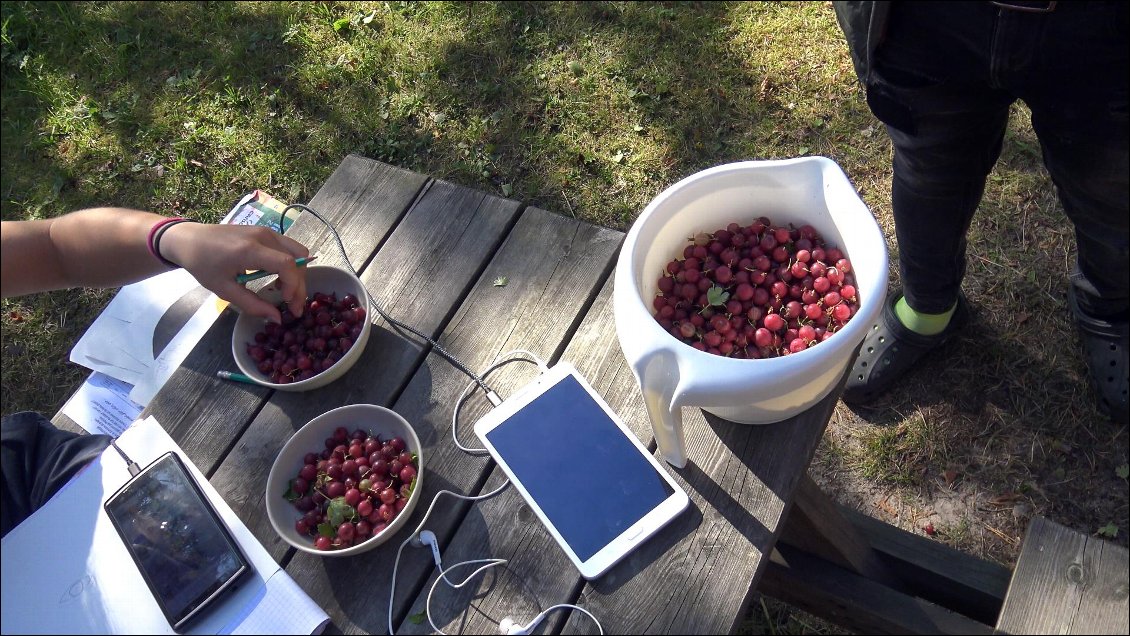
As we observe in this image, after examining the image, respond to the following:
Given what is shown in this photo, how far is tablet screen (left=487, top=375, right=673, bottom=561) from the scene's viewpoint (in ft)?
4.28

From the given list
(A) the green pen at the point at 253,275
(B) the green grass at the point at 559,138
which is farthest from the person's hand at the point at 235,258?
(B) the green grass at the point at 559,138

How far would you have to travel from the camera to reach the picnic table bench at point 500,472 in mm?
1274

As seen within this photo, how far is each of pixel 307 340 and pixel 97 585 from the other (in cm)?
55

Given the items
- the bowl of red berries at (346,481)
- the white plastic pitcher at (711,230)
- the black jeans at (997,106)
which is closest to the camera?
the white plastic pitcher at (711,230)

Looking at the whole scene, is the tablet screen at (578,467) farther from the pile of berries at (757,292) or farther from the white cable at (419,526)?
the pile of berries at (757,292)

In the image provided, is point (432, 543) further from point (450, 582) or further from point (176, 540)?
point (176, 540)

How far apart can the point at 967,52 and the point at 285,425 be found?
142 cm

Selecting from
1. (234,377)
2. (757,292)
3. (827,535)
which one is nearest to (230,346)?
(234,377)

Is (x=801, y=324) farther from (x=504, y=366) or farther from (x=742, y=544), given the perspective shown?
(x=504, y=366)

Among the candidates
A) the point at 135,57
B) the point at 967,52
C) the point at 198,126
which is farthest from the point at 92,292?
the point at 967,52

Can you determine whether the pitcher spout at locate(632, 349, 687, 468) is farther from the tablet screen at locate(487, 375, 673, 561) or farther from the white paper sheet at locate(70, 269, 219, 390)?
the white paper sheet at locate(70, 269, 219, 390)

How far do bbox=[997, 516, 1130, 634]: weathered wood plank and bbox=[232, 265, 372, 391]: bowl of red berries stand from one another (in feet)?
3.96

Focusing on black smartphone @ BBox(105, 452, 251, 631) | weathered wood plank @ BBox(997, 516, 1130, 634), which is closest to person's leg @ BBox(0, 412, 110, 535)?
black smartphone @ BBox(105, 452, 251, 631)

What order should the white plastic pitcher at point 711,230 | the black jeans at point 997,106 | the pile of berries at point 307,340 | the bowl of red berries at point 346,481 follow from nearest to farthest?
the white plastic pitcher at point 711,230 → the black jeans at point 997,106 → the bowl of red berries at point 346,481 → the pile of berries at point 307,340
